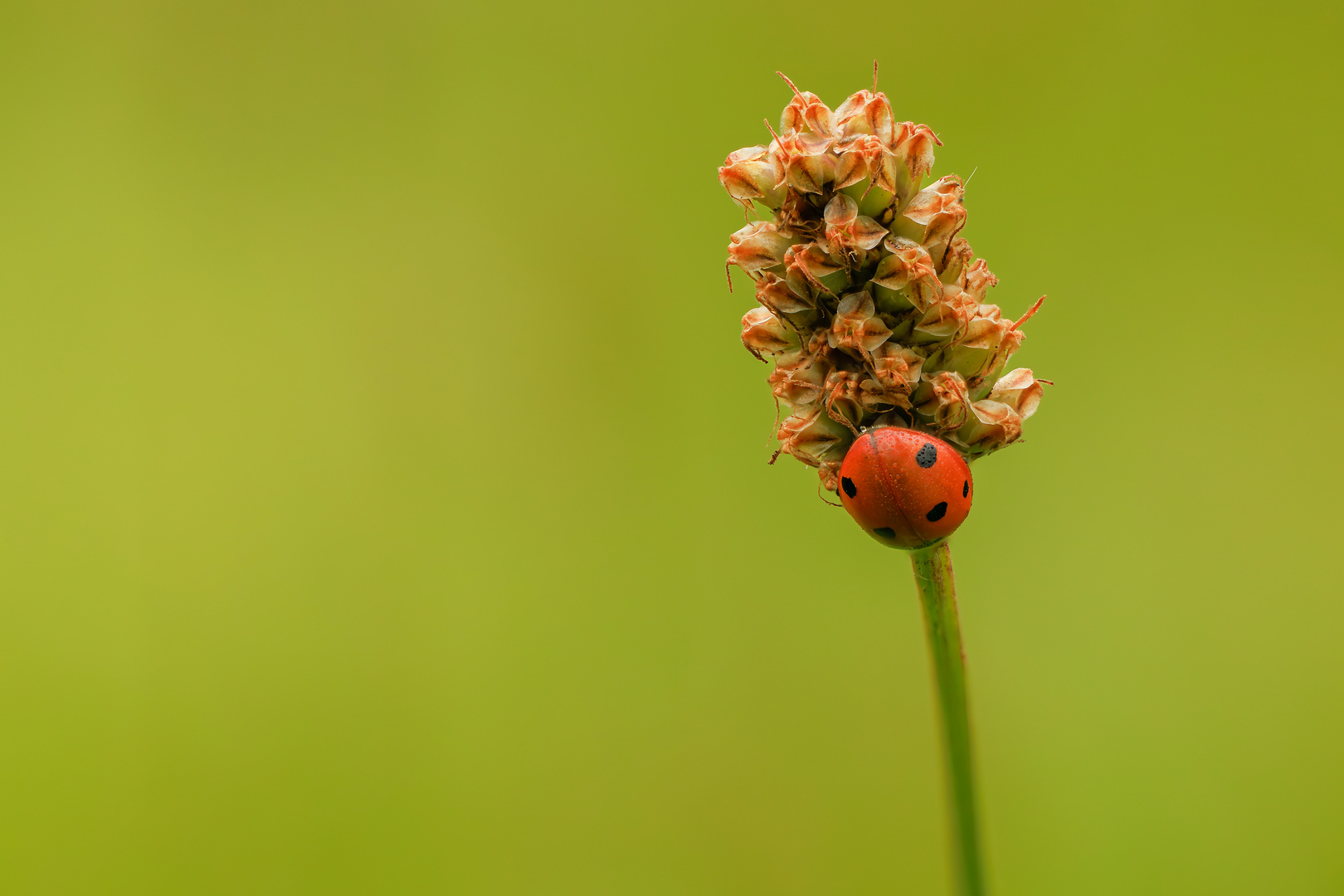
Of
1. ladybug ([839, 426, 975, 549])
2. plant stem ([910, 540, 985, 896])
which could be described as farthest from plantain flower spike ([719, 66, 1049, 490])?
plant stem ([910, 540, 985, 896])

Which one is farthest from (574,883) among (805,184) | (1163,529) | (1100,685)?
(805,184)

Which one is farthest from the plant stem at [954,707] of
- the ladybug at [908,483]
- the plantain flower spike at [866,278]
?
the plantain flower spike at [866,278]

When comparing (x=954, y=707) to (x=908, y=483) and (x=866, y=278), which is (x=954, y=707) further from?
(x=866, y=278)

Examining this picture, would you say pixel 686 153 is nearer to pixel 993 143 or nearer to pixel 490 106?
pixel 490 106

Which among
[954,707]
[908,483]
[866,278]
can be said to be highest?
[866,278]

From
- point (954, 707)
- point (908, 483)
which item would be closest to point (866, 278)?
point (908, 483)
